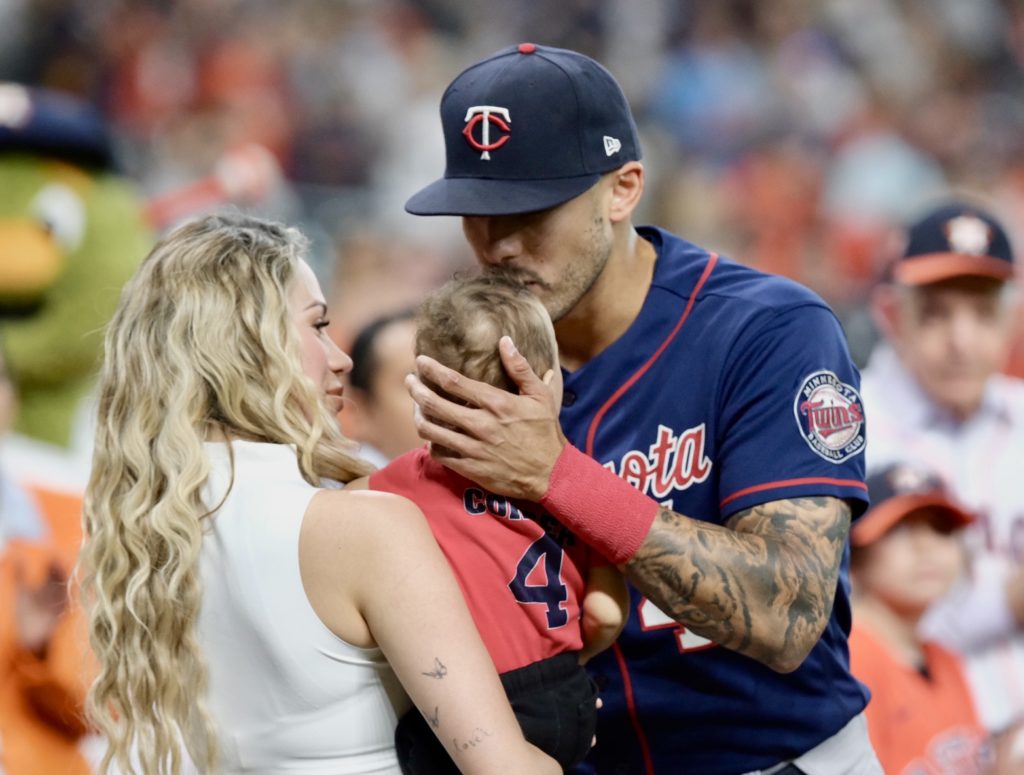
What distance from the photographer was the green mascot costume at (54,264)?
4.53 meters

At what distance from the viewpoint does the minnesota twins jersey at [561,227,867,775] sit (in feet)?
7.99

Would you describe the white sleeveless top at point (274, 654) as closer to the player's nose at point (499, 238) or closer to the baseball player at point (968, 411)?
the player's nose at point (499, 238)

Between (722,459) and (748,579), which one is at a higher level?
(722,459)

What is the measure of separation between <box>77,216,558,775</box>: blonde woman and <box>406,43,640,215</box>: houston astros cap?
403 millimetres

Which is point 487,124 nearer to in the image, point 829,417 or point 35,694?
point 829,417

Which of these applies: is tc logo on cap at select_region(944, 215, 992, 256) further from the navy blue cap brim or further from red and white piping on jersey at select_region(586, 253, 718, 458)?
the navy blue cap brim

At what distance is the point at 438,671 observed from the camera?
1.95 metres

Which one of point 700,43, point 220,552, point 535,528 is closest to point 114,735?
point 220,552

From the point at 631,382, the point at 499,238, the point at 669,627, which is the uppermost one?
the point at 499,238

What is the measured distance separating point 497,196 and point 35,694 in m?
2.02

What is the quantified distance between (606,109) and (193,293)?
2.80 feet

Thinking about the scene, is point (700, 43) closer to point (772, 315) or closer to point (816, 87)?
point (816, 87)

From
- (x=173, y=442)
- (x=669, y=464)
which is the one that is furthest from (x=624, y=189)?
(x=173, y=442)

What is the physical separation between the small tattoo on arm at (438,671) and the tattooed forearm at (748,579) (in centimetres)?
40
